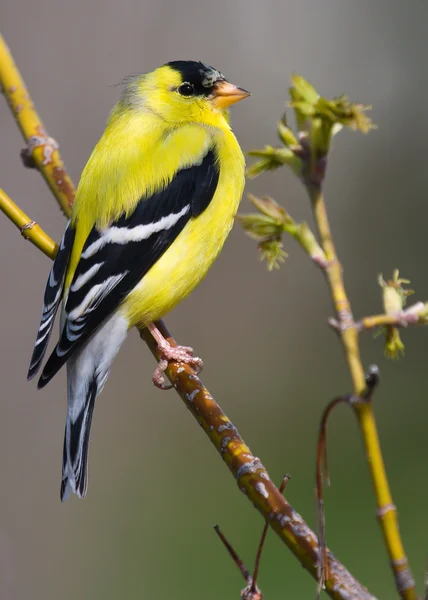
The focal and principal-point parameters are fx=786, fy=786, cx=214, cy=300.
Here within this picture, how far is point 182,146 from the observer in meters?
2.39

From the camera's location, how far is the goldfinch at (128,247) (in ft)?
6.93

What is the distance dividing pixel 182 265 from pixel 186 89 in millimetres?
756

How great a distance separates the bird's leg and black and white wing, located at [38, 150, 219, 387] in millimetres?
150

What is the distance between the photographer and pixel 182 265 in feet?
7.43

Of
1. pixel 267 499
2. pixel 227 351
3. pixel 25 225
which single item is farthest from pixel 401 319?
pixel 227 351

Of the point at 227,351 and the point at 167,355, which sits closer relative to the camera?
the point at 167,355

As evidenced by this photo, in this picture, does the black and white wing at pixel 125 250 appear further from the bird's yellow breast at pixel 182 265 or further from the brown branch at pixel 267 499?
the brown branch at pixel 267 499

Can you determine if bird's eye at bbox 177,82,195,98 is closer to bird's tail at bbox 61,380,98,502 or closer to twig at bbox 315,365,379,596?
bird's tail at bbox 61,380,98,502

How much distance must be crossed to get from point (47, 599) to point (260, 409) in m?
1.95

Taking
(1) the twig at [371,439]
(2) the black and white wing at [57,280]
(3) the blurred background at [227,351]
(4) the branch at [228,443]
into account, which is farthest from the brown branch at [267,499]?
(3) the blurred background at [227,351]

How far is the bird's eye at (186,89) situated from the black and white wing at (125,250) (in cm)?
48

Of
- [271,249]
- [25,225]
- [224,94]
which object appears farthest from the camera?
[224,94]

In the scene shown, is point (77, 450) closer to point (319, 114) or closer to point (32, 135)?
point (32, 135)

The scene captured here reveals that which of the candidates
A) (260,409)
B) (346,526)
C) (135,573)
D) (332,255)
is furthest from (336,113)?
(260,409)
